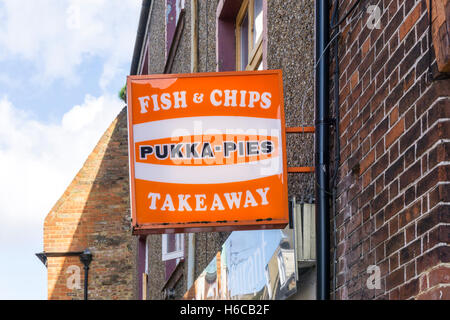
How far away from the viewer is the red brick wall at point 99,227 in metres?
18.6

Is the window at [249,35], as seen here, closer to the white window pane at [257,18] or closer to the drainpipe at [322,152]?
the white window pane at [257,18]

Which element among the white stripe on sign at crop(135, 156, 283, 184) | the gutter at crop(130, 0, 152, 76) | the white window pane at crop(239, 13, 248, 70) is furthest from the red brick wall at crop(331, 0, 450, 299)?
the gutter at crop(130, 0, 152, 76)

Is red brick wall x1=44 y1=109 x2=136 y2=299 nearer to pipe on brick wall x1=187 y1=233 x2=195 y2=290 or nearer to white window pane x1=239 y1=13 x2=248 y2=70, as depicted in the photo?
pipe on brick wall x1=187 y1=233 x2=195 y2=290

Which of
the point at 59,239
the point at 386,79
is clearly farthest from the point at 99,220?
the point at 386,79

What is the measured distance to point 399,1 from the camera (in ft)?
12.2

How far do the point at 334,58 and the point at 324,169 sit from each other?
0.67 meters

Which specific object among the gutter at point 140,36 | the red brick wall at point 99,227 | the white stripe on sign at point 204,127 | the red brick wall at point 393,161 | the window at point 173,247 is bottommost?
the red brick wall at point 393,161

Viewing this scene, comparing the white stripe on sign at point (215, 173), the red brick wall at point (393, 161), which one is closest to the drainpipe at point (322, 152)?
the red brick wall at point (393, 161)

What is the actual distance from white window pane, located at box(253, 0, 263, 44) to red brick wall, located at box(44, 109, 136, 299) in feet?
37.3

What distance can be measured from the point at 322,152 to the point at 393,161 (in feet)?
3.54

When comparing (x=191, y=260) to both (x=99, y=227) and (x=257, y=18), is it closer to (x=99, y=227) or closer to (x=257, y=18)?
(x=257, y=18)

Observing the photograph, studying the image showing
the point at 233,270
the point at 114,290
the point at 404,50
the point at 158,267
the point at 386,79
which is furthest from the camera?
the point at 114,290

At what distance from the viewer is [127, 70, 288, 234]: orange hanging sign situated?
4.65 m

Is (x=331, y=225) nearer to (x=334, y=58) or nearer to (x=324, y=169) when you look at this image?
(x=324, y=169)
